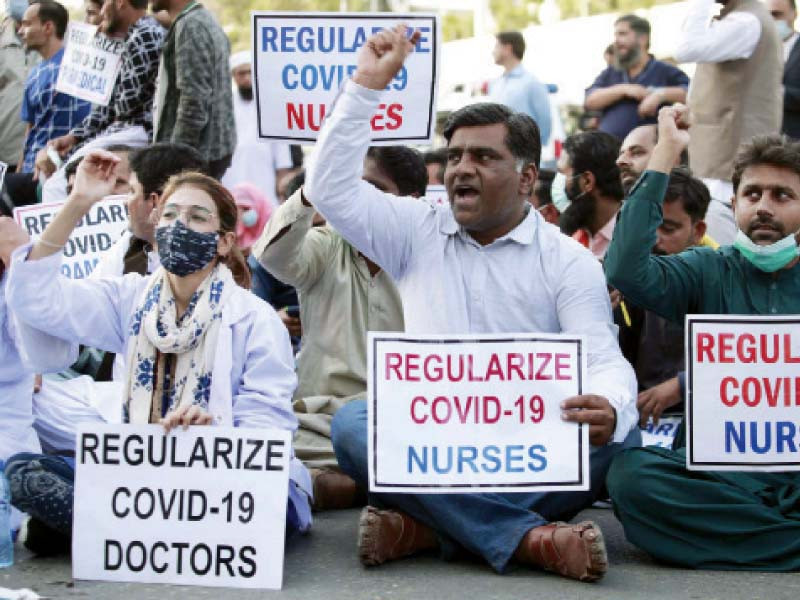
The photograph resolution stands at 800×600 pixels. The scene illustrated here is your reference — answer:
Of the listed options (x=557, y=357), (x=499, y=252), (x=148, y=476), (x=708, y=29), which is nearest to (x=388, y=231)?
(x=499, y=252)

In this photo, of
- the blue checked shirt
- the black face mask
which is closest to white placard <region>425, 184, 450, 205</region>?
the blue checked shirt

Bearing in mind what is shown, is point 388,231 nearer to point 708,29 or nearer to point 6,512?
point 6,512

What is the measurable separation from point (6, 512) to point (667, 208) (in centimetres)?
321

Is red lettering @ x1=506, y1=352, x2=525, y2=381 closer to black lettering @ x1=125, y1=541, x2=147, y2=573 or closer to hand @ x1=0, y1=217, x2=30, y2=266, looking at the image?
black lettering @ x1=125, y1=541, x2=147, y2=573

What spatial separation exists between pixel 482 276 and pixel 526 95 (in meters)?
7.39

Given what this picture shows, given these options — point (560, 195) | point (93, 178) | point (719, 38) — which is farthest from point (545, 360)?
point (719, 38)

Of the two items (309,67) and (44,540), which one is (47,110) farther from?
(44,540)

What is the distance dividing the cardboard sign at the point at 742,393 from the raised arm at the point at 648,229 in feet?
0.88

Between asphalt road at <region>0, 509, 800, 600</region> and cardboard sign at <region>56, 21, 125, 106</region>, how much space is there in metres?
4.23

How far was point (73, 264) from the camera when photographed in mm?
7629

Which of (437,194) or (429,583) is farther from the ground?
(437,194)

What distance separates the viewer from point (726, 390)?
5512mm

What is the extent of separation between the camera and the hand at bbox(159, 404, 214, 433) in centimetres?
513

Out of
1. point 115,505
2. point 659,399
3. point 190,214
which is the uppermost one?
point 190,214
